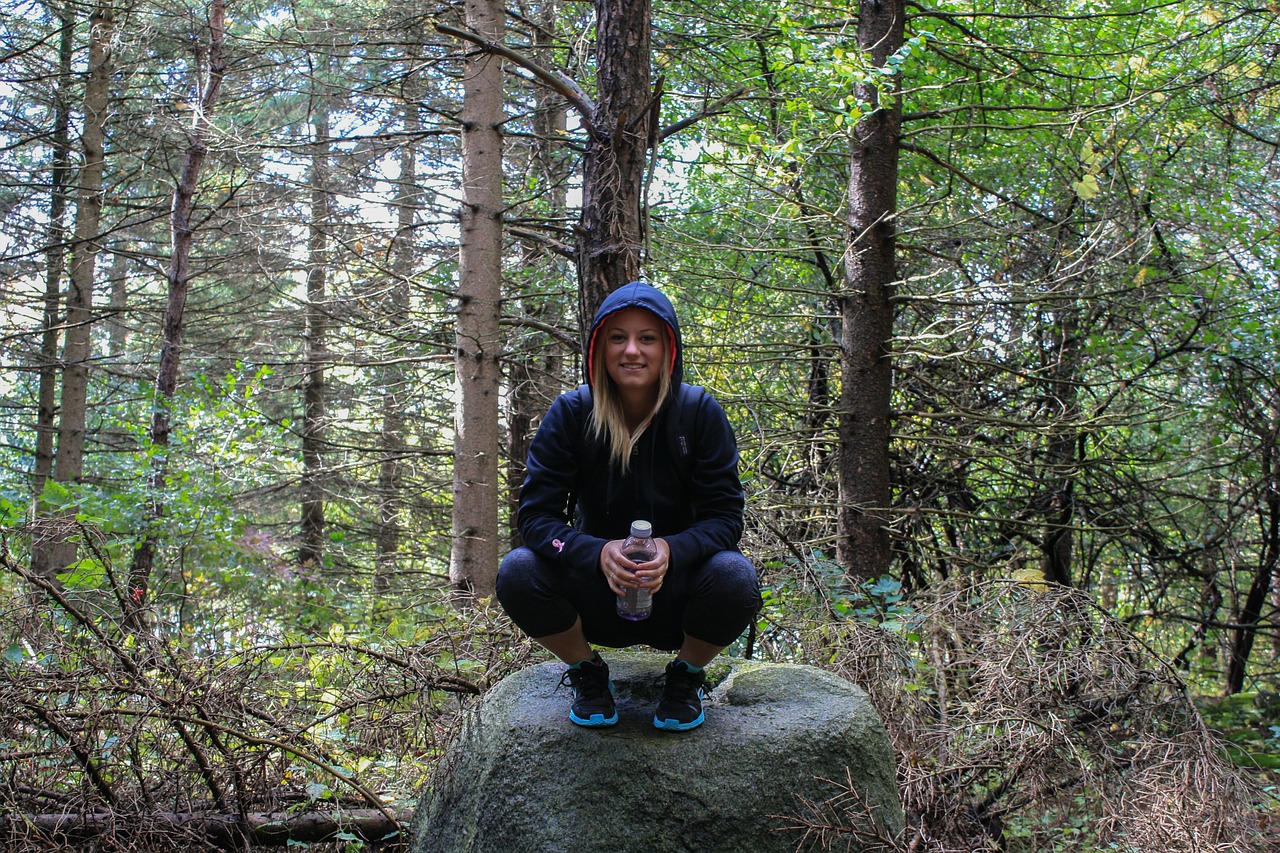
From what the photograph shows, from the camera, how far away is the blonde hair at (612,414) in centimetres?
351

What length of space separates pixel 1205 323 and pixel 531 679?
22.4 ft

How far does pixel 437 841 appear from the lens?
3.54m

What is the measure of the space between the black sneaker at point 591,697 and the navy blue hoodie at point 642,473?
0.51 meters

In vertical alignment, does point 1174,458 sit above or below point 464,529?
above

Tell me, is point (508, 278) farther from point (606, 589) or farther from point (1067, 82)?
point (606, 589)

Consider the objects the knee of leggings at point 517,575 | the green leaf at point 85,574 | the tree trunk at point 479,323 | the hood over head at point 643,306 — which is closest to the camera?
the knee of leggings at point 517,575

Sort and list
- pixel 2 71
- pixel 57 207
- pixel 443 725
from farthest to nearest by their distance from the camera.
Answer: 1. pixel 57 207
2. pixel 2 71
3. pixel 443 725

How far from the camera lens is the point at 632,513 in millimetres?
3598

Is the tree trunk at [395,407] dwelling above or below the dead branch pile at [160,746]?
above

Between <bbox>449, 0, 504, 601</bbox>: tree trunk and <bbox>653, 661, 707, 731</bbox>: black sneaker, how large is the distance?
5575 mm

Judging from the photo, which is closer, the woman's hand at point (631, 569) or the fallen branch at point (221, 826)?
the woman's hand at point (631, 569)

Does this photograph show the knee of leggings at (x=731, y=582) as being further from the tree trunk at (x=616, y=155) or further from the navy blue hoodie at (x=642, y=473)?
the tree trunk at (x=616, y=155)

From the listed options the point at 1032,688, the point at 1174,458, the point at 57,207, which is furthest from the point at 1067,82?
the point at 57,207

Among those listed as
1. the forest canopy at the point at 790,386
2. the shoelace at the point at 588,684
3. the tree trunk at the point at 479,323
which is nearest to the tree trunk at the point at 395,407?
the forest canopy at the point at 790,386
